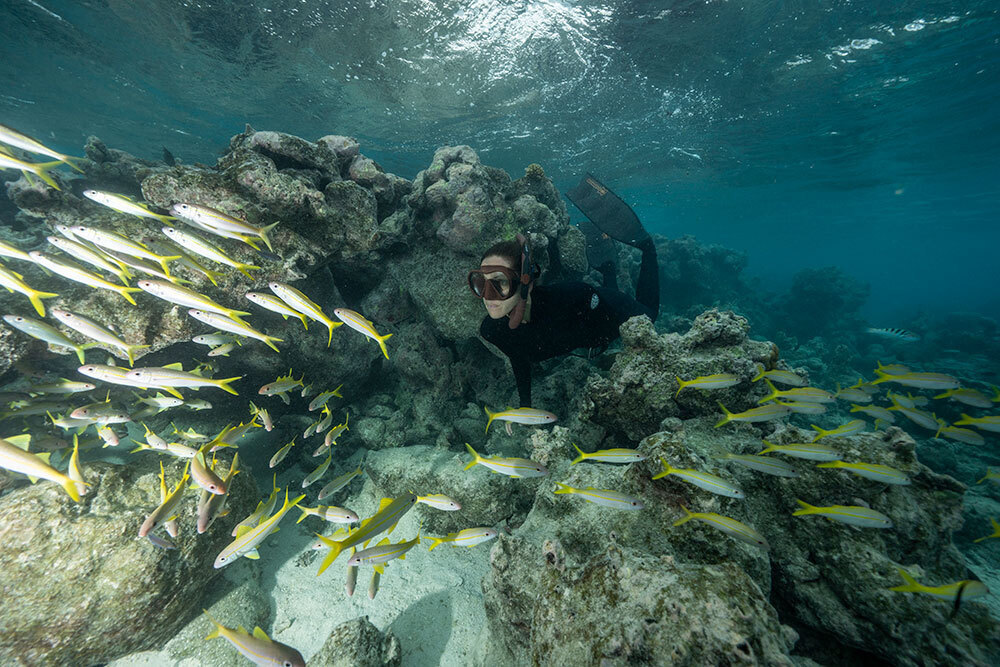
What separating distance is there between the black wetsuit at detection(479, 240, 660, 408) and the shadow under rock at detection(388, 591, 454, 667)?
299 centimetres

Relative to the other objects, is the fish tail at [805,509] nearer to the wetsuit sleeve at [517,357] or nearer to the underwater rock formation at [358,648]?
the wetsuit sleeve at [517,357]

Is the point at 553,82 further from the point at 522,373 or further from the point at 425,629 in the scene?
the point at 425,629

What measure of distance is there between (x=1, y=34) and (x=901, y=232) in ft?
340

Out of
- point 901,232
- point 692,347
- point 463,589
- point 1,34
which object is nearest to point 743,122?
point 692,347

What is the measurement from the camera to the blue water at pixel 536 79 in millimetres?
11352

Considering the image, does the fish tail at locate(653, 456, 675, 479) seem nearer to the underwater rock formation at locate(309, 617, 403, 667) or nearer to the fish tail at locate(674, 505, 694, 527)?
the fish tail at locate(674, 505, 694, 527)

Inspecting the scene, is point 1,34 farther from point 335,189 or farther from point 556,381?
point 556,381

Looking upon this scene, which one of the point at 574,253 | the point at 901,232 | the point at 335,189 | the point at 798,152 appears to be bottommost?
the point at 901,232

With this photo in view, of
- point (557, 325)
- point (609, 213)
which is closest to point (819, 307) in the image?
point (609, 213)

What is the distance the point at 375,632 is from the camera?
11.7ft

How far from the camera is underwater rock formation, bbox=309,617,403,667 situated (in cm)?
328

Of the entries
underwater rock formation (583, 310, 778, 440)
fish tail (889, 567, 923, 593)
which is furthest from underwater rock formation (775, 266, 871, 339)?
fish tail (889, 567, 923, 593)

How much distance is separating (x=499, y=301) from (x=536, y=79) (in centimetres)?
1430

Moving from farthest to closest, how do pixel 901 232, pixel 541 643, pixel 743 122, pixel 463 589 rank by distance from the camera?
1. pixel 901 232
2. pixel 743 122
3. pixel 463 589
4. pixel 541 643
